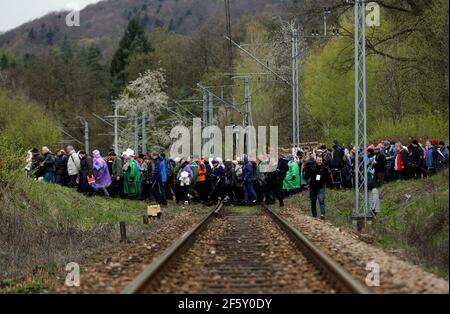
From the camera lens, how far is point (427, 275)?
426 inches

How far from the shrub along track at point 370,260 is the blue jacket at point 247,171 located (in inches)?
462

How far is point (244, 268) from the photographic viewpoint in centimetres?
1227

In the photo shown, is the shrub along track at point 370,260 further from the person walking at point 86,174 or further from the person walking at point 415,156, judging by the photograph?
the person walking at point 86,174

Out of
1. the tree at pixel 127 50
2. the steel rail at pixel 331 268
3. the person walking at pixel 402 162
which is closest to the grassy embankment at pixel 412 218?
the person walking at pixel 402 162

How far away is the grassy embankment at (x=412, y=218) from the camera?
42.3ft

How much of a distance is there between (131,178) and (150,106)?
6349 cm

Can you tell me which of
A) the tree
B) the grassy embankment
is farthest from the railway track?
the tree

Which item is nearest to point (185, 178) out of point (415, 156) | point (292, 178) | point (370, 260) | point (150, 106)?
point (292, 178)

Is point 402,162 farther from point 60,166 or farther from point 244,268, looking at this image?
point 244,268

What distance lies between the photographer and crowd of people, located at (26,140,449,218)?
29172 millimetres

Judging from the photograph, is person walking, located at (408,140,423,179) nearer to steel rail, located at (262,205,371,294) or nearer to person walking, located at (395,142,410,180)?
person walking, located at (395,142,410,180)

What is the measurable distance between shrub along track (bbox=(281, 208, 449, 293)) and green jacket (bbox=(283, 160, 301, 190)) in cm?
1366

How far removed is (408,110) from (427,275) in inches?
1196
